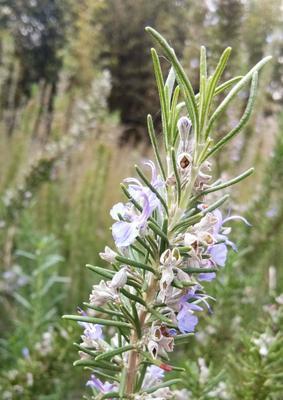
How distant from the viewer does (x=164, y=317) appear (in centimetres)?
47

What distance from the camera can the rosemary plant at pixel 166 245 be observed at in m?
0.47

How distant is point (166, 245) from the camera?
1.63 ft

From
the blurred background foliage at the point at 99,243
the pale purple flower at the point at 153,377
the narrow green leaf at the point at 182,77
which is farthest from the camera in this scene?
the blurred background foliage at the point at 99,243

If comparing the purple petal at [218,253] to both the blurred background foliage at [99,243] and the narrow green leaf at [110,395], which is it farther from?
the blurred background foliage at [99,243]

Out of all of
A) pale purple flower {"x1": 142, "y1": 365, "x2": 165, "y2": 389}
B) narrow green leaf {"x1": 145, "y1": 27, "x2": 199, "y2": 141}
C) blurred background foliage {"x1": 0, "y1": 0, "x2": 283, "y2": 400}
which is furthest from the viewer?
blurred background foliage {"x1": 0, "y1": 0, "x2": 283, "y2": 400}

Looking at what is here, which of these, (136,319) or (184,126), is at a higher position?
(184,126)

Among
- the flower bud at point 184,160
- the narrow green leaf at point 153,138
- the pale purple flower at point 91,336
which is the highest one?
the narrow green leaf at point 153,138

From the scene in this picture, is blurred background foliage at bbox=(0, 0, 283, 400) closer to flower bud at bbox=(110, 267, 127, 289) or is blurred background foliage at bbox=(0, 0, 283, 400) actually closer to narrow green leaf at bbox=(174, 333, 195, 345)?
narrow green leaf at bbox=(174, 333, 195, 345)

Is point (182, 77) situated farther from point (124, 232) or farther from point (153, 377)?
point (153, 377)

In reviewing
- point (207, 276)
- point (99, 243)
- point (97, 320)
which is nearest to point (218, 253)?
point (207, 276)

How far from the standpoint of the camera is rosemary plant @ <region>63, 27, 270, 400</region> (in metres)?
0.47

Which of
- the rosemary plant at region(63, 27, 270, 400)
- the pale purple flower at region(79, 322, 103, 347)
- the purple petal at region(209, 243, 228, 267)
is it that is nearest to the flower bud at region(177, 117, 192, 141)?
the rosemary plant at region(63, 27, 270, 400)

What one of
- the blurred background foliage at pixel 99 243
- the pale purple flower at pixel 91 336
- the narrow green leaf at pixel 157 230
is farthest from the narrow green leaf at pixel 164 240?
the blurred background foliage at pixel 99 243

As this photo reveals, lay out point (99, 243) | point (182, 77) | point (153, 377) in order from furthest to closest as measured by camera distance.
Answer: point (99, 243) → point (153, 377) → point (182, 77)
